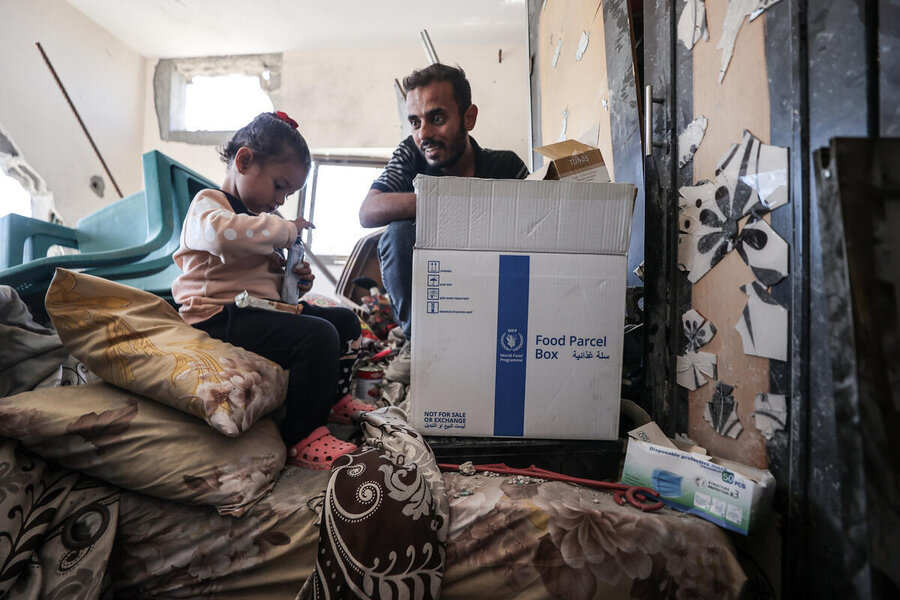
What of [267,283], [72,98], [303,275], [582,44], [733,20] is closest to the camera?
[733,20]

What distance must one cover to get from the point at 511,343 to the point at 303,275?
0.64m

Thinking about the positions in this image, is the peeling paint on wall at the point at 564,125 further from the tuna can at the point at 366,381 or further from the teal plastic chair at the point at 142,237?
the teal plastic chair at the point at 142,237

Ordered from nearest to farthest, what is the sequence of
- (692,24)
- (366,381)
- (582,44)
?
(692,24) < (366,381) < (582,44)

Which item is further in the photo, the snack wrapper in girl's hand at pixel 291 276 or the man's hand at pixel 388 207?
the man's hand at pixel 388 207

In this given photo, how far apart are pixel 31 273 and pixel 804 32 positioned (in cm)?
187

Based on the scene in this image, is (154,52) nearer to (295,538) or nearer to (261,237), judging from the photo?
(261,237)

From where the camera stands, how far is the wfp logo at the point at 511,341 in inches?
37.1

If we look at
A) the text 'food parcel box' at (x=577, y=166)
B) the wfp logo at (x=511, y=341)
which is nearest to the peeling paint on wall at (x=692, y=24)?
the text 'food parcel box' at (x=577, y=166)

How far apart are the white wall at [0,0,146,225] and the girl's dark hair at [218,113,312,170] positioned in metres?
2.82

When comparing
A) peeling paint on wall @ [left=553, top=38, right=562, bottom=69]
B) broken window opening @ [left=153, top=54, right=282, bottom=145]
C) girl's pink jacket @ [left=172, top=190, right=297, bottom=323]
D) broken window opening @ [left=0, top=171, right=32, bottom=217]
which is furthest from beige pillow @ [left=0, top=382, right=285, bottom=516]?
broken window opening @ [left=153, top=54, right=282, bottom=145]

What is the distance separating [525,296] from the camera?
0.94 metres

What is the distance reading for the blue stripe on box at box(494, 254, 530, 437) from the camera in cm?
94

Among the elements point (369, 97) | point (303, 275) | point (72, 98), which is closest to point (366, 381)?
point (303, 275)

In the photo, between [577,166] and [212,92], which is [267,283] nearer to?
[577,166]
